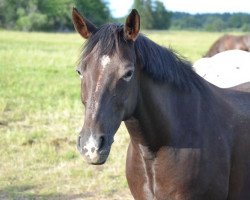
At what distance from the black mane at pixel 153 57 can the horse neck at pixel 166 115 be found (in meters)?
0.06

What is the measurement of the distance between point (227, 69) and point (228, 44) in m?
6.73

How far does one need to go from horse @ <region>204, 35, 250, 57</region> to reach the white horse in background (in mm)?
5192

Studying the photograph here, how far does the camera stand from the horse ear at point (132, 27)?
8.77 feet

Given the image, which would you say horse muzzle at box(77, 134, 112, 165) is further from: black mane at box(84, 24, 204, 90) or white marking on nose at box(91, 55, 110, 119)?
black mane at box(84, 24, 204, 90)

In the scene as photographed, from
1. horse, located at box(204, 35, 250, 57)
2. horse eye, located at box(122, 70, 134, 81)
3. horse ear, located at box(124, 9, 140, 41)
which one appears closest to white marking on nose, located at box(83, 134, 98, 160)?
horse eye, located at box(122, 70, 134, 81)

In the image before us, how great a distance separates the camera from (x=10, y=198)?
511 centimetres

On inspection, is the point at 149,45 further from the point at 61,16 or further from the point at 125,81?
the point at 61,16

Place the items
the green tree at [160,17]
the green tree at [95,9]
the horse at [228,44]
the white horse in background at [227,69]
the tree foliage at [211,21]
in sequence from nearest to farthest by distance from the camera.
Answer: the white horse in background at [227,69] < the horse at [228,44] < the green tree at [95,9] < the green tree at [160,17] < the tree foliage at [211,21]

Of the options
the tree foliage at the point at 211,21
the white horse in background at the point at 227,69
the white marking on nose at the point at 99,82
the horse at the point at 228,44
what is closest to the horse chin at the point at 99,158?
the white marking on nose at the point at 99,82

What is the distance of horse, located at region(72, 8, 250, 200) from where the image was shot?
2.62 metres

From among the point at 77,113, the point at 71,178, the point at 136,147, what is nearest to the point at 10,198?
the point at 71,178

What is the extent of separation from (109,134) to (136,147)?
557 millimetres

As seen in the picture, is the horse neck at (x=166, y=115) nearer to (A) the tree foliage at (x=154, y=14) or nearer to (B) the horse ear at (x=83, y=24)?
(B) the horse ear at (x=83, y=24)

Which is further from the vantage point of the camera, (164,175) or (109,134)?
(164,175)
